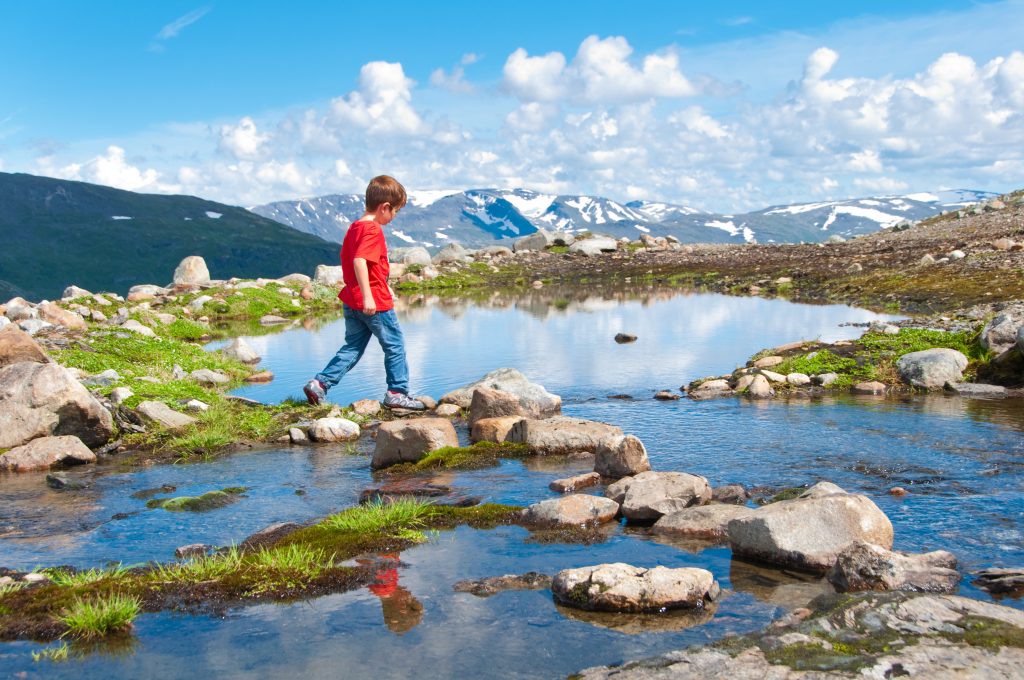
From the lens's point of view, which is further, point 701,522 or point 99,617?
point 701,522

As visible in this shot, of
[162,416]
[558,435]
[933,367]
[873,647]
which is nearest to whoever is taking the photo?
[873,647]

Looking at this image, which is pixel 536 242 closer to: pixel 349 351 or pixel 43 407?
pixel 349 351

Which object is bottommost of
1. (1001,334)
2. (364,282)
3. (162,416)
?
(162,416)

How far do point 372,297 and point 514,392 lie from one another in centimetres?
346

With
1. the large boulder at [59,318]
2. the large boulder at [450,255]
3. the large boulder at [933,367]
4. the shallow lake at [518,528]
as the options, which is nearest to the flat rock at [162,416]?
the shallow lake at [518,528]

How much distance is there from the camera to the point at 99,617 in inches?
241

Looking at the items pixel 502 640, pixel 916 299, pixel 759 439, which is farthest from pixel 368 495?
pixel 916 299

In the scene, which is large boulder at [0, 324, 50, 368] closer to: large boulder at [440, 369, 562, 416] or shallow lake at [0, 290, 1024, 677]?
shallow lake at [0, 290, 1024, 677]

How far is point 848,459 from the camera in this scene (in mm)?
11312

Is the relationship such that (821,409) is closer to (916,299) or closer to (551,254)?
(916,299)

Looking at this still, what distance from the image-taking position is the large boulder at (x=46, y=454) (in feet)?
39.4

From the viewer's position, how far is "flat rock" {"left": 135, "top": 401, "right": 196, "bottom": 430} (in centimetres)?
1422

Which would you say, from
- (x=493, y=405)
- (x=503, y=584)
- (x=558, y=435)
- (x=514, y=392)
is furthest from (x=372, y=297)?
(x=503, y=584)

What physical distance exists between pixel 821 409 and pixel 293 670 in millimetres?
11954
